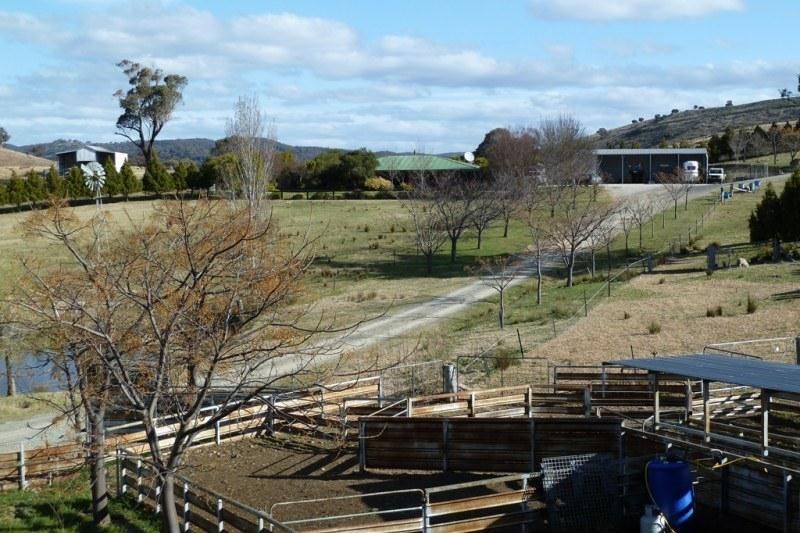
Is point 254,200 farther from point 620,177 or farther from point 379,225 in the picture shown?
point 620,177

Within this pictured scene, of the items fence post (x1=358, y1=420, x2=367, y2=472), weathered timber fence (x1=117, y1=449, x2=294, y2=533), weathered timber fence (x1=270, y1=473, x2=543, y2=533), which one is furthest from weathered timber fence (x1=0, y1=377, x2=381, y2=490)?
weathered timber fence (x1=270, y1=473, x2=543, y2=533)

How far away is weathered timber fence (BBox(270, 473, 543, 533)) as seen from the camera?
14.6m

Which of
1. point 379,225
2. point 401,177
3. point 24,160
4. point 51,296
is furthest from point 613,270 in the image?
point 24,160

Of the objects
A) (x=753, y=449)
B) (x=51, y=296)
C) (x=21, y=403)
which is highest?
(x=51, y=296)

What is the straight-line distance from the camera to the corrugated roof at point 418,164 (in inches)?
3841

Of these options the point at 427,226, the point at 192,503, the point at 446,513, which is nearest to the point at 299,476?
the point at 192,503

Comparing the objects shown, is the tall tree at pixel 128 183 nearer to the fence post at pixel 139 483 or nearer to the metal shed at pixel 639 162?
the metal shed at pixel 639 162

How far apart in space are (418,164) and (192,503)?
85706 mm

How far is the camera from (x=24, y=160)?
157750 mm

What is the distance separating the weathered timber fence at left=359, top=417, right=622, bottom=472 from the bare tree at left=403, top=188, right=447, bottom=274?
33317 mm

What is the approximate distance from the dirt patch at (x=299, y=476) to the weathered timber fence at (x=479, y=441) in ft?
0.89

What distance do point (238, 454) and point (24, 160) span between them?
148676 millimetres

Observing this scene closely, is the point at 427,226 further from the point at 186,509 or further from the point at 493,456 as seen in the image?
the point at 186,509

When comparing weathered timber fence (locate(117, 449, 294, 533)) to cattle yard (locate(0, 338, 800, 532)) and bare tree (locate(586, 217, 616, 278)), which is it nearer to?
cattle yard (locate(0, 338, 800, 532))
